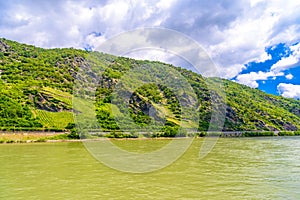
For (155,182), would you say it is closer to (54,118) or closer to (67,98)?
(54,118)

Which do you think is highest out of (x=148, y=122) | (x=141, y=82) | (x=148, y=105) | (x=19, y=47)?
(x=19, y=47)

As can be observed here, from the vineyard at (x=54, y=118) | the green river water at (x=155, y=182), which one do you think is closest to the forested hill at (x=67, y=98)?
the vineyard at (x=54, y=118)

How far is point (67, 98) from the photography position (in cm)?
9062

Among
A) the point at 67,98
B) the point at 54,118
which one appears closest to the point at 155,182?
the point at 54,118

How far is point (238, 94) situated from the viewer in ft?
513

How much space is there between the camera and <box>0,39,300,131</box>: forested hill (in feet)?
238

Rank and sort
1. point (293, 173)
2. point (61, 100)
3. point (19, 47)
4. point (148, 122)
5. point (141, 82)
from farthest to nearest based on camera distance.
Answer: point (19, 47) → point (141, 82) → point (148, 122) → point (61, 100) → point (293, 173)

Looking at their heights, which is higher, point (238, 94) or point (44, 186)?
point (238, 94)

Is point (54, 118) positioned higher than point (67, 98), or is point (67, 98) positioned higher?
point (67, 98)

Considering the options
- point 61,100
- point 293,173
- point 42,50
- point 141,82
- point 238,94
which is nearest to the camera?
point 293,173

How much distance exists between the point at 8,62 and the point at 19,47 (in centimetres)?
2291

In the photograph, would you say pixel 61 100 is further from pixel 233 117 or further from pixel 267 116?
pixel 267 116

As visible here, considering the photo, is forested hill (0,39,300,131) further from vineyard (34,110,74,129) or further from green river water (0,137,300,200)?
green river water (0,137,300,200)

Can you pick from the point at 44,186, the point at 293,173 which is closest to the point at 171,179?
the point at 44,186
